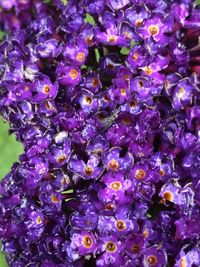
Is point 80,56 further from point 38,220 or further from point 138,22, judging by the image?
point 38,220

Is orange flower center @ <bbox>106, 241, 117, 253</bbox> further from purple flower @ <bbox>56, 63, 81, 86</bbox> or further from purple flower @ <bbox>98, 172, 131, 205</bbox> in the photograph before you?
purple flower @ <bbox>56, 63, 81, 86</bbox>

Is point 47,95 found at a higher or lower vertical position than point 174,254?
higher

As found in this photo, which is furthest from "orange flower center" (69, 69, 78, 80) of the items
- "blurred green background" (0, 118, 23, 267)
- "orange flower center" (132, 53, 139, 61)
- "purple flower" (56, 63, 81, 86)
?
"blurred green background" (0, 118, 23, 267)

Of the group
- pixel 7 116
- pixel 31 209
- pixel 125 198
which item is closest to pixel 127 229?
pixel 125 198

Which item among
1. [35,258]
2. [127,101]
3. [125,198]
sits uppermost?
[127,101]

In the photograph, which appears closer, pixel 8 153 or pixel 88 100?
pixel 88 100

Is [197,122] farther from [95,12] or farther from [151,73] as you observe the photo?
[95,12]

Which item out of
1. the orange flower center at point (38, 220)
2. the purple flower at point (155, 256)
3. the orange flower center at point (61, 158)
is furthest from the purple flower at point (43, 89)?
the purple flower at point (155, 256)

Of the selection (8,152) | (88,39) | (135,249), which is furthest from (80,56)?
(8,152)
